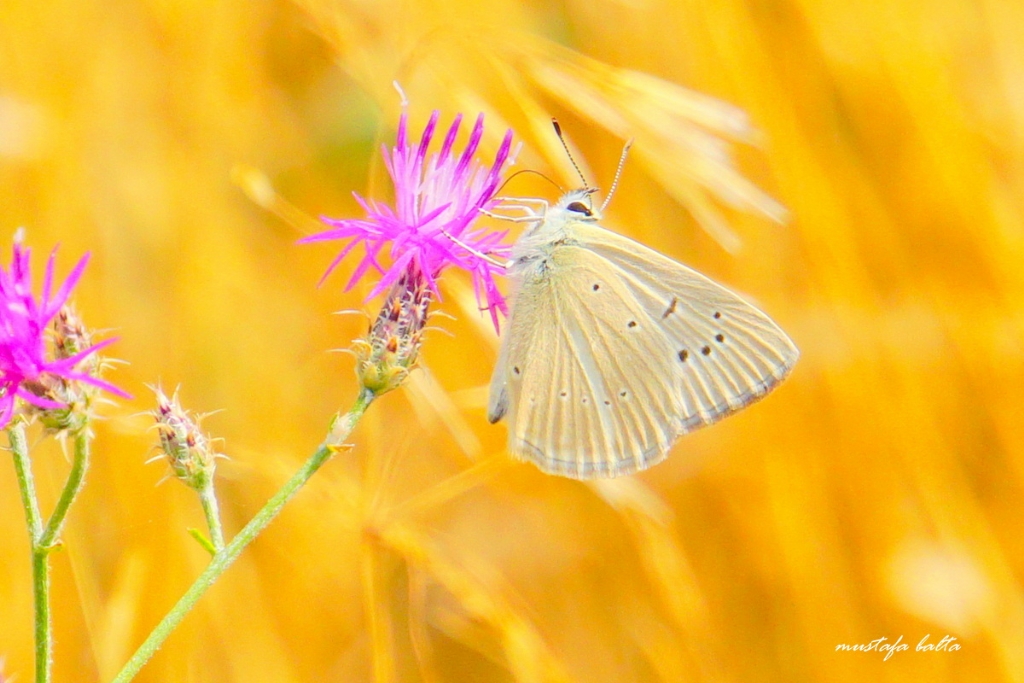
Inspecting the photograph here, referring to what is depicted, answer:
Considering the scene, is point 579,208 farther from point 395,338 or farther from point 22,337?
point 22,337

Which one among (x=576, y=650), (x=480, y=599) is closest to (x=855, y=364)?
(x=576, y=650)

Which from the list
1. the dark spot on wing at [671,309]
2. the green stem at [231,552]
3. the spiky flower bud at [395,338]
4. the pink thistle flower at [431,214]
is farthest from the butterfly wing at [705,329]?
the green stem at [231,552]

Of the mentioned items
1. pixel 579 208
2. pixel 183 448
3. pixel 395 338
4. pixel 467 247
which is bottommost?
pixel 183 448

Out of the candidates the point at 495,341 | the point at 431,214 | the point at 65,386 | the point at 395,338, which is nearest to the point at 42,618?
the point at 65,386

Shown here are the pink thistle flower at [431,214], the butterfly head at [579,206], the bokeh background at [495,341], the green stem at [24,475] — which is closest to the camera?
the green stem at [24,475]

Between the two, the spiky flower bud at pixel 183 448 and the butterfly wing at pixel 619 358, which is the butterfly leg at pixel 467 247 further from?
the spiky flower bud at pixel 183 448

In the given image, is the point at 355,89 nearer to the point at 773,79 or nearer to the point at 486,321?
the point at 486,321

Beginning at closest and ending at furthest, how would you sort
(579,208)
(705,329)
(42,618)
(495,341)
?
(42,618)
(705,329)
(579,208)
(495,341)
